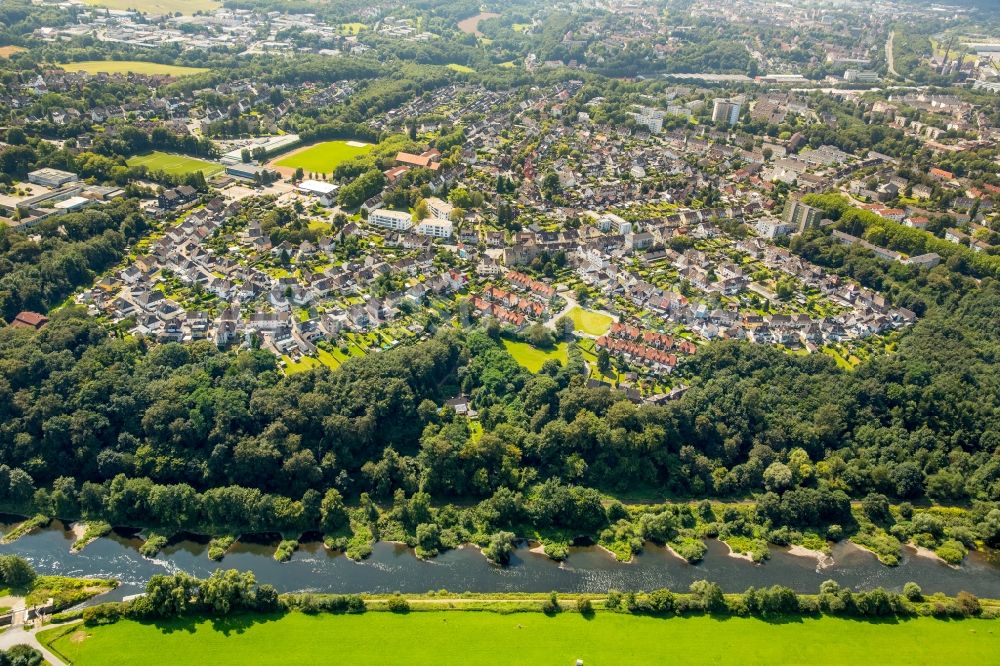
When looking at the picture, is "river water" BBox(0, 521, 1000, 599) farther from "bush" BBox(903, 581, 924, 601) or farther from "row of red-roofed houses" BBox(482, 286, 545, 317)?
"row of red-roofed houses" BBox(482, 286, 545, 317)

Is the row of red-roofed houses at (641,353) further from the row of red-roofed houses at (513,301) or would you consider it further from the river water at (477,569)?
the river water at (477,569)

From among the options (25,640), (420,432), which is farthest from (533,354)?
(25,640)

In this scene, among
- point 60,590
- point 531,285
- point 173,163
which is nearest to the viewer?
point 60,590

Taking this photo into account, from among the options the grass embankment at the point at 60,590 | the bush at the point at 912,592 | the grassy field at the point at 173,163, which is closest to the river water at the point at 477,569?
the grass embankment at the point at 60,590

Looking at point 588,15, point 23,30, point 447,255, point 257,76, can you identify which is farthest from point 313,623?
point 588,15

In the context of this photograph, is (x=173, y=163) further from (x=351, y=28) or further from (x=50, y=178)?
(x=351, y=28)

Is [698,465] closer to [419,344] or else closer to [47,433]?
[419,344]

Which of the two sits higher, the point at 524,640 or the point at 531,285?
the point at 531,285
